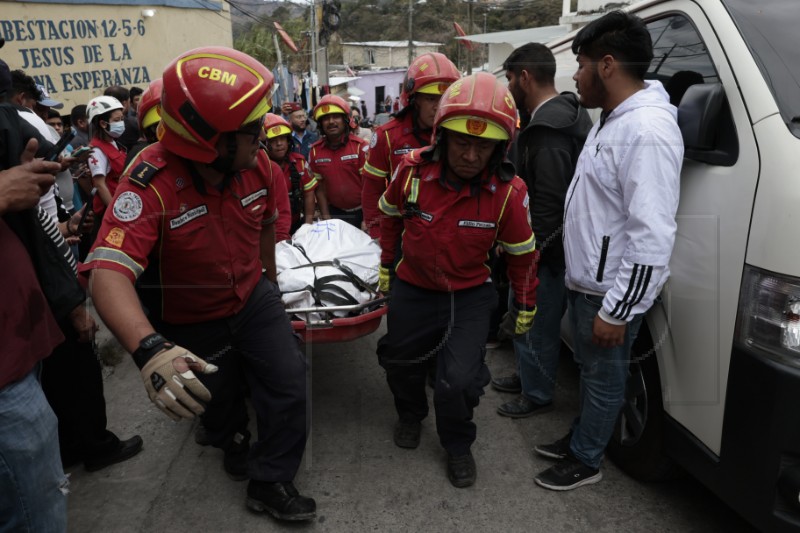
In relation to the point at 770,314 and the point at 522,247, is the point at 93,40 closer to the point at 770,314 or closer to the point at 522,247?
the point at 522,247

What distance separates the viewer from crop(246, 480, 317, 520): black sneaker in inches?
103

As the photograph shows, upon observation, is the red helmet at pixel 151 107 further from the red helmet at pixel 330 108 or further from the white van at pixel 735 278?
the white van at pixel 735 278

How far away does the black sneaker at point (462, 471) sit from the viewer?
2.90 meters

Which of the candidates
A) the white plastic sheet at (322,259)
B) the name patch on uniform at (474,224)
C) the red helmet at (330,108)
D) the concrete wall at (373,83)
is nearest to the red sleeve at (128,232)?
the white plastic sheet at (322,259)

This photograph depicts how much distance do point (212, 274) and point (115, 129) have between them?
10.8ft

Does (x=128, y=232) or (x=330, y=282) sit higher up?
(x=128, y=232)

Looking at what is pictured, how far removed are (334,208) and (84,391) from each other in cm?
281

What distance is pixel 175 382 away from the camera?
1.67 m

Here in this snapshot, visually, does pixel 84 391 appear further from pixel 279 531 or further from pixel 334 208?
pixel 334 208

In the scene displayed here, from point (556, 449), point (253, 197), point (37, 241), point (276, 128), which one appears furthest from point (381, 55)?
point (37, 241)

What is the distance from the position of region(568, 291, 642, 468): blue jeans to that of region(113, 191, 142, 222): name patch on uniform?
75.9 inches

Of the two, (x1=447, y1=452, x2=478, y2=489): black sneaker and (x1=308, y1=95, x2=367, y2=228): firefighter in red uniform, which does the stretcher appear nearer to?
(x1=447, y1=452, x2=478, y2=489): black sneaker

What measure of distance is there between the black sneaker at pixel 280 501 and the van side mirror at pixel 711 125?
2.29 metres

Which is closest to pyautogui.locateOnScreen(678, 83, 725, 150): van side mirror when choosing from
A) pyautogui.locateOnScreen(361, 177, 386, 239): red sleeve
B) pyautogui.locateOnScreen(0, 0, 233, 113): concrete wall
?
pyautogui.locateOnScreen(361, 177, 386, 239): red sleeve
